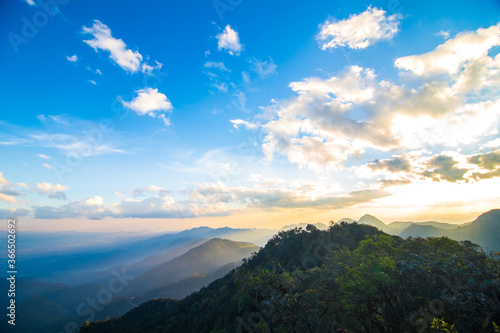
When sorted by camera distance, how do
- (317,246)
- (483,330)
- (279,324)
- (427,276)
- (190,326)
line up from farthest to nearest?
(317,246) < (190,326) < (279,324) < (427,276) < (483,330)

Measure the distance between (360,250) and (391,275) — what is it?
20.4m

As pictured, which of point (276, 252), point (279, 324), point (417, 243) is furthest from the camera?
point (276, 252)

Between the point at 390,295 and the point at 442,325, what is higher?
the point at 442,325

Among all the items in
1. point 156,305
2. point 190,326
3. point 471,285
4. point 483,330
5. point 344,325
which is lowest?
point 156,305

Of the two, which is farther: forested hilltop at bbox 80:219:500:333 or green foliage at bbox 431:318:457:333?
forested hilltop at bbox 80:219:500:333

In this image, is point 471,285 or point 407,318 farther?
point 407,318

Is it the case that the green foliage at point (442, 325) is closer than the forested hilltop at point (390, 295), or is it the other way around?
the green foliage at point (442, 325)

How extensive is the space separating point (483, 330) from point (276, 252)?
9497 centimetres

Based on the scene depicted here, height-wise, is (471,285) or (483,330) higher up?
(471,285)

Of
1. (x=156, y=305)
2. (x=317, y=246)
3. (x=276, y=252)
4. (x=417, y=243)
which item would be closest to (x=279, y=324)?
(x=417, y=243)

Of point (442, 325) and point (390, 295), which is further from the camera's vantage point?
point (390, 295)

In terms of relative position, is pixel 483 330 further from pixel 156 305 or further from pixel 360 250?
pixel 156 305

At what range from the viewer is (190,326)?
6656cm

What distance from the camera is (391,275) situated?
65.4 feet
